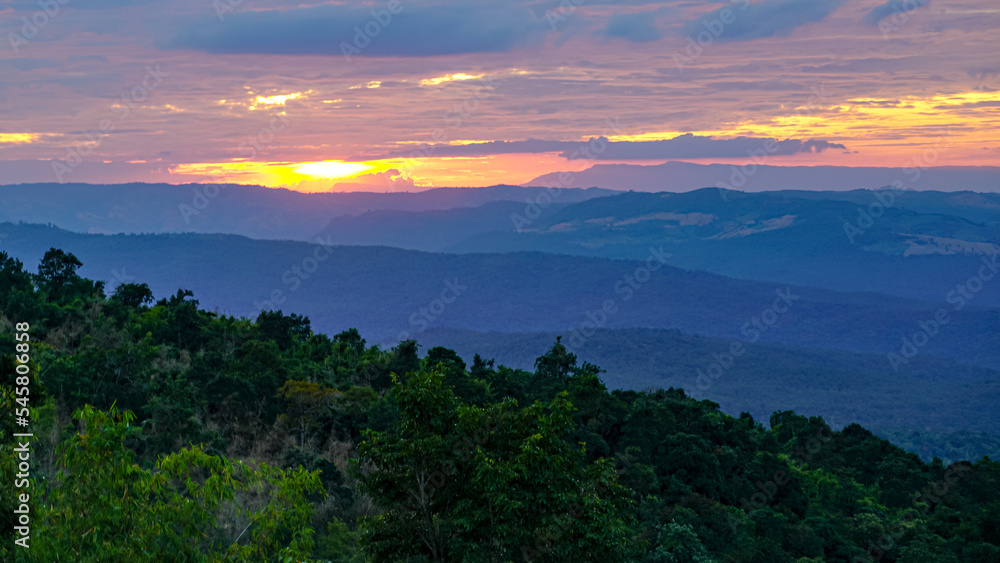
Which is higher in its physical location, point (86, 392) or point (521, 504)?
point (521, 504)

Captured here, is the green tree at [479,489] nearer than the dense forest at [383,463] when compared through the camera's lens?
No

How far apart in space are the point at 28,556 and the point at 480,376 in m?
41.2

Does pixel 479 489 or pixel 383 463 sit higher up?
pixel 383 463

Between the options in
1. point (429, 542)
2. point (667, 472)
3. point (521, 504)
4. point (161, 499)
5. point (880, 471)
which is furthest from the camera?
point (880, 471)

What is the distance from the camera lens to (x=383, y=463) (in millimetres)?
17047

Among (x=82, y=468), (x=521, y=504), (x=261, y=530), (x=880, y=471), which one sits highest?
(x=82, y=468)

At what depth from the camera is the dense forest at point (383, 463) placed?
12.8 meters

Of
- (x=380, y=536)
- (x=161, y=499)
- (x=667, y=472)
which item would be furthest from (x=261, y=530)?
(x=667, y=472)

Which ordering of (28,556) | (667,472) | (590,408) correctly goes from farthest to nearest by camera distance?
(590,408)
(667,472)
(28,556)

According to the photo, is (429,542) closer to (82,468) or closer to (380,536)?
(380,536)

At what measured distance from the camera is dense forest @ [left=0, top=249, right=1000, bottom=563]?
1284 centimetres

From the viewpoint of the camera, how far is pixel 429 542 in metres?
17.4

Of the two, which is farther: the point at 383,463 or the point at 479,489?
the point at 383,463

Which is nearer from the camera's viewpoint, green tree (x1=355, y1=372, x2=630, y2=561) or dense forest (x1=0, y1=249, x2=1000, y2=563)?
dense forest (x1=0, y1=249, x2=1000, y2=563)
